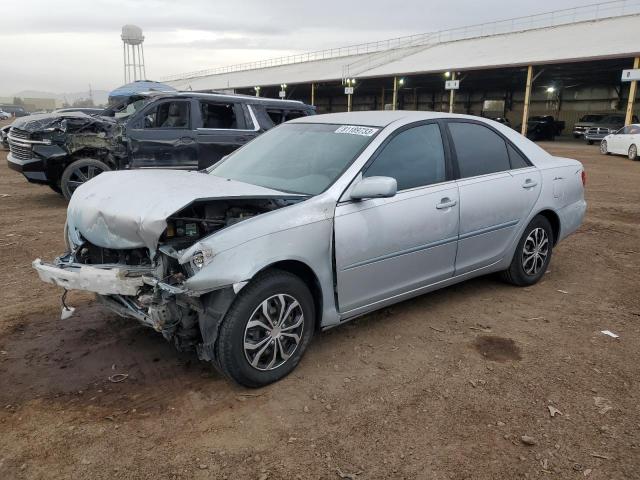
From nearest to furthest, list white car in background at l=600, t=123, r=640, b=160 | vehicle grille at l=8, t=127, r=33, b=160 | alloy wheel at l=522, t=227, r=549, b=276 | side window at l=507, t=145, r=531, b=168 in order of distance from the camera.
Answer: side window at l=507, t=145, r=531, b=168 → alloy wheel at l=522, t=227, r=549, b=276 → vehicle grille at l=8, t=127, r=33, b=160 → white car in background at l=600, t=123, r=640, b=160

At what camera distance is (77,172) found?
348 inches

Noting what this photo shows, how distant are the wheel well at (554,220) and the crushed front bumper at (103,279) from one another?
3821mm

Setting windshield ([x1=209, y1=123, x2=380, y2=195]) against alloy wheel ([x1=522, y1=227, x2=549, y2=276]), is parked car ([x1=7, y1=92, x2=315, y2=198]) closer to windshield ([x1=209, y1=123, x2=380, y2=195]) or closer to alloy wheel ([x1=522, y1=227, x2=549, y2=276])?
windshield ([x1=209, y1=123, x2=380, y2=195])

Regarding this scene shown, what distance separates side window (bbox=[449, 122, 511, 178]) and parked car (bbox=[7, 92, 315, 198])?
520cm

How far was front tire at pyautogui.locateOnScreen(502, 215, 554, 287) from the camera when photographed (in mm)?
4910

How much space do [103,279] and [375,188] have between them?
5.89 ft

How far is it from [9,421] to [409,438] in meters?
2.21

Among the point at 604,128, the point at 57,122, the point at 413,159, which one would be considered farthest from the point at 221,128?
the point at 604,128

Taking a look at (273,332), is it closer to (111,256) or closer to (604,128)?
(111,256)

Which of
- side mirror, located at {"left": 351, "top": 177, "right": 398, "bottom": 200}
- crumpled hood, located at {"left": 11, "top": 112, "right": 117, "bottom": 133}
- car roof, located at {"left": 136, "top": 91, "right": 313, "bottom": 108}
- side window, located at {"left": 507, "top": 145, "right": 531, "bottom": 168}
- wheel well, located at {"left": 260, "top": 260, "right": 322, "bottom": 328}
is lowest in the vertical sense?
wheel well, located at {"left": 260, "top": 260, "right": 322, "bottom": 328}

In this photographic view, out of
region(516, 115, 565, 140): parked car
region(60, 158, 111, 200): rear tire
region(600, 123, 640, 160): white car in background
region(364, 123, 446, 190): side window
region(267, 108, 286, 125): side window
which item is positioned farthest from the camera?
region(516, 115, 565, 140): parked car

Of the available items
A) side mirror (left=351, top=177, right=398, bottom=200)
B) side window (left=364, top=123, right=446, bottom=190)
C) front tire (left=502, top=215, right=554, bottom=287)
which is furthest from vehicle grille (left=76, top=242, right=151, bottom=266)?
front tire (left=502, top=215, right=554, bottom=287)

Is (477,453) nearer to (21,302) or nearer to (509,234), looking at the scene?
(509,234)

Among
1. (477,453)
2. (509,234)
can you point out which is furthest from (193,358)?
(509,234)
